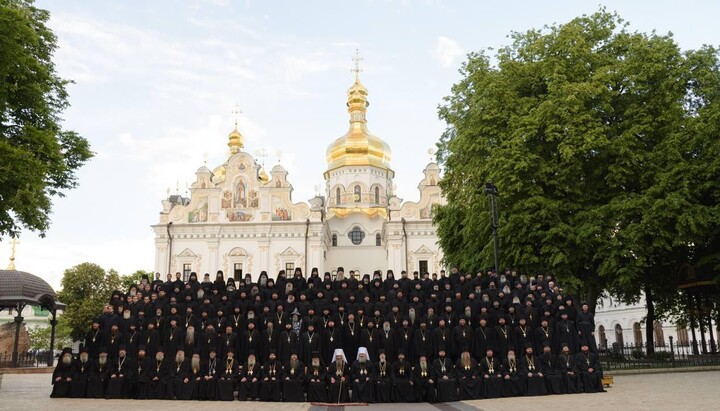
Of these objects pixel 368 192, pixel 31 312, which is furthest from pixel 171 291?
pixel 31 312

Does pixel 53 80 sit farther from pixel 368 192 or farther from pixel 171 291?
pixel 368 192

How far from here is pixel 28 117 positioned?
583 inches

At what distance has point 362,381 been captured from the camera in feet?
41.7

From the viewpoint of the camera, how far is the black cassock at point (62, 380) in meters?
13.2

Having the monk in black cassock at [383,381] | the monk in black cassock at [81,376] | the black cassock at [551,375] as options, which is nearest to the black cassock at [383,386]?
the monk in black cassock at [383,381]

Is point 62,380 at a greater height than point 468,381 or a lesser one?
greater

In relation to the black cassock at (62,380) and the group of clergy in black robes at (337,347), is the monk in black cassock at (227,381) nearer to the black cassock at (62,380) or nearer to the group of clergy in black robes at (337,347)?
the group of clergy in black robes at (337,347)

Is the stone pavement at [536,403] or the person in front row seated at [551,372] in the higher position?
the person in front row seated at [551,372]

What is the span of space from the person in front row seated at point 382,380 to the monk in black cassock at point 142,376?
4.79 meters

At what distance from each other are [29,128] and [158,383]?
601 centimetres

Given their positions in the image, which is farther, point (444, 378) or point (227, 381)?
point (227, 381)

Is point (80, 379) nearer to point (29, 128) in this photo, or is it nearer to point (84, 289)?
point (29, 128)

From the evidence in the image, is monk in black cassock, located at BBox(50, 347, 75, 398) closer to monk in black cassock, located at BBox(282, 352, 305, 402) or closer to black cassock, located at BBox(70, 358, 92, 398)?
black cassock, located at BBox(70, 358, 92, 398)

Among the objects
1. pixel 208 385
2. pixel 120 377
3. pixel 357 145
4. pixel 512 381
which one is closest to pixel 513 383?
pixel 512 381
